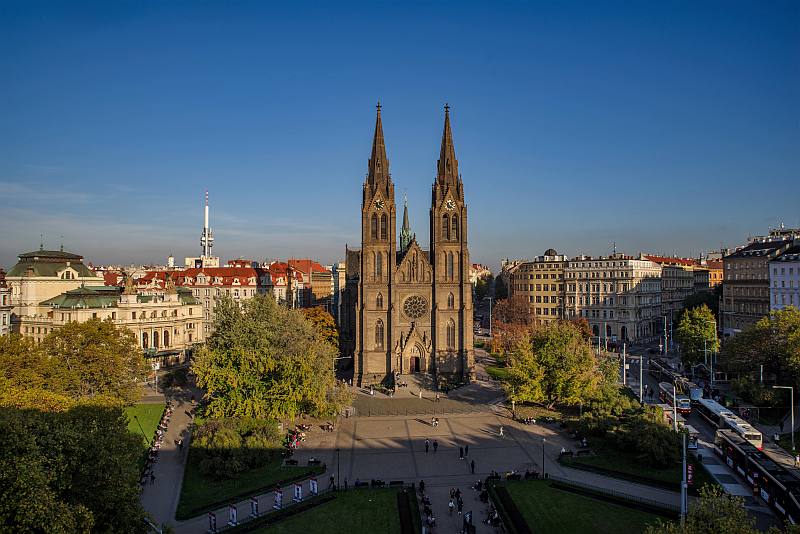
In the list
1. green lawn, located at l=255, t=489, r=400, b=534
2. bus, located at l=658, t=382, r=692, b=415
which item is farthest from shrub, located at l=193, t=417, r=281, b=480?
bus, located at l=658, t=382, r=692, b=415

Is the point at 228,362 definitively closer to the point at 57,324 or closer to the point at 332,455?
the point at 332,455

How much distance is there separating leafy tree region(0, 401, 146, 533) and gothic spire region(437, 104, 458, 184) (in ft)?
178

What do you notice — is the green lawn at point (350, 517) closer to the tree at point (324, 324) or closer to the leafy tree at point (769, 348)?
the leafy tree at point (769, 348)

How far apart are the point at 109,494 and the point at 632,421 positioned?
37.2 metres

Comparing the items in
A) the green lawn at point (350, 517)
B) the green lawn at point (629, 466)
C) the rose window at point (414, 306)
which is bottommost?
the green lawn at point (350, 517)

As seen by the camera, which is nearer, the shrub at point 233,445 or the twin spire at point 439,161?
the shrub at point 233,445

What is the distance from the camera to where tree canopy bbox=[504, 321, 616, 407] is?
55.4 meters

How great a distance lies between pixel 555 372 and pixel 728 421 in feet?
48.9

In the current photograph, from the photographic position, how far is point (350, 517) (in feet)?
115

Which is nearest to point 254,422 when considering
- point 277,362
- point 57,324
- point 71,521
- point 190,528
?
point 277,362

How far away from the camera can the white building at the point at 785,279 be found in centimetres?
8148

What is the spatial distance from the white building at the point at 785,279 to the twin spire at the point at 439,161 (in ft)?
164

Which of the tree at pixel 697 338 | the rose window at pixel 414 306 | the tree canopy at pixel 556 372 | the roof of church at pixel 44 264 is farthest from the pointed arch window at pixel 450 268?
the roof of church at pixel 44 264

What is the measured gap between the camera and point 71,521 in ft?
71.6
